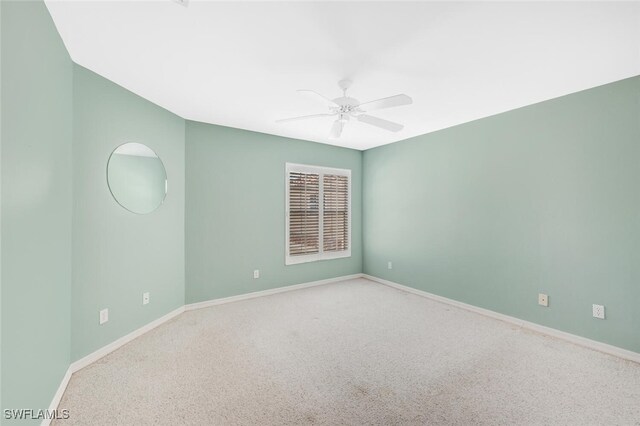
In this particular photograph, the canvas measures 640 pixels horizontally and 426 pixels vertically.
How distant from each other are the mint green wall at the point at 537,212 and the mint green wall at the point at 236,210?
196 cm

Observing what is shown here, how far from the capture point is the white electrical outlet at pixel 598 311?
2549mm

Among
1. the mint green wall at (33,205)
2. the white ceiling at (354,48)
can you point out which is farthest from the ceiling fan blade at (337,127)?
the mint green wall at (33,205)

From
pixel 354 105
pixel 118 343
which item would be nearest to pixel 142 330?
pixel 118 343

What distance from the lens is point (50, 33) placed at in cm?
172

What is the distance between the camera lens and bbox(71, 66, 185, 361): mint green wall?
229 cm

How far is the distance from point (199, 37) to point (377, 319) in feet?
10.7

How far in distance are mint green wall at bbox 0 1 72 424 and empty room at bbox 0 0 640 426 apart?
2 cm

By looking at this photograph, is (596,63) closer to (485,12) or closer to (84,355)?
(485,12)

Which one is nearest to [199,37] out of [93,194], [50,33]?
[50,33]

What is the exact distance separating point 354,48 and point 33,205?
2246 mm

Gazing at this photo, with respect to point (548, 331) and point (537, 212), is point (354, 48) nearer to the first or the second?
point (537, 212)

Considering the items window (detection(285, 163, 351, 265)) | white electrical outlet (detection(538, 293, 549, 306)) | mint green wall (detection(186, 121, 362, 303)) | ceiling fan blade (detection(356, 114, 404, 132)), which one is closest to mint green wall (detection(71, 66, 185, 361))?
mint green wall (detection(186, 121, 362, 303))

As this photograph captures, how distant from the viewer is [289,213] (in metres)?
4.41

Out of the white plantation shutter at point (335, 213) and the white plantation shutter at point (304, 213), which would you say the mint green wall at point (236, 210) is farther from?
the white plantation shutter at point (335, 213)
